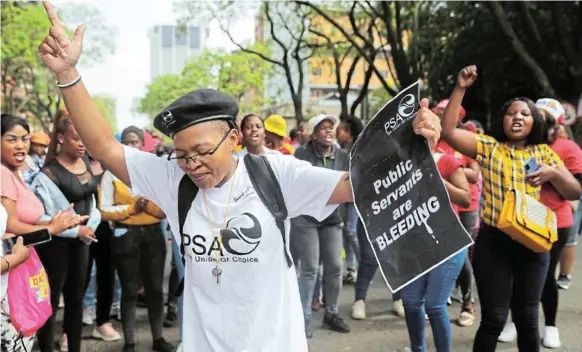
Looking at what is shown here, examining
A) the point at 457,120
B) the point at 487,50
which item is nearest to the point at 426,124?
the point at 457,120

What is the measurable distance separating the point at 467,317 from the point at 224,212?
156 inches

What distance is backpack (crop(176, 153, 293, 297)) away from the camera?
7.02 feet

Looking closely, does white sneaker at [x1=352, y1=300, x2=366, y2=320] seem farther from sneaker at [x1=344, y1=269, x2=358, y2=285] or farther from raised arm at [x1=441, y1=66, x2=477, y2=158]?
raised arm at [x1=441, y1=66, x2=477, y2=158]

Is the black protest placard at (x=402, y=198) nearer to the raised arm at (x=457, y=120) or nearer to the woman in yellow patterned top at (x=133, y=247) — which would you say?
the raised arm at (x=457, y=120)

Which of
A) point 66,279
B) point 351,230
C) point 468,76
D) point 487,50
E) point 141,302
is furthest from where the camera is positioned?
point 487,50

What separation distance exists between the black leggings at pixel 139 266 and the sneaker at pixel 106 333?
514mm

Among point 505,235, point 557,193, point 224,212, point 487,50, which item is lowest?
point 505,235

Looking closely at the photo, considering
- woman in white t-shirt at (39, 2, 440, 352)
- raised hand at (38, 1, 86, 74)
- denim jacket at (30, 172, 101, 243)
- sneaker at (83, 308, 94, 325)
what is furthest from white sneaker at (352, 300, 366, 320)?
raised hand at (38, 1, 86, 74)

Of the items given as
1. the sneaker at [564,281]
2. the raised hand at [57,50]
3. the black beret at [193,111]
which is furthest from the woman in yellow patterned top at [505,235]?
the sneaker at [564,281]

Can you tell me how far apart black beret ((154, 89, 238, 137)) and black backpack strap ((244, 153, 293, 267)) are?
0.79ft

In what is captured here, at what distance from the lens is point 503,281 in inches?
141

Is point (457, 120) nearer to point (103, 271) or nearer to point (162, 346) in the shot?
point (162, 346)

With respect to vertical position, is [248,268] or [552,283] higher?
[248,268]

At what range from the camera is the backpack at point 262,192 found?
7.02ft
